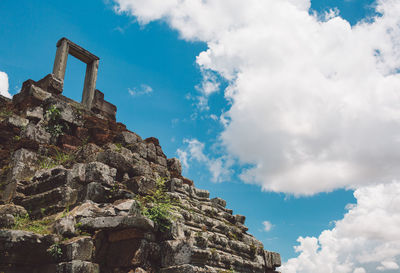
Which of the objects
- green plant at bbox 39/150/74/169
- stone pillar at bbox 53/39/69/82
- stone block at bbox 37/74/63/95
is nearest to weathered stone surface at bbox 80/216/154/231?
green plant at bbox 39/150/74/169

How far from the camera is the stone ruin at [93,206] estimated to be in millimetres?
4848

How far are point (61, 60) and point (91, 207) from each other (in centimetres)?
811

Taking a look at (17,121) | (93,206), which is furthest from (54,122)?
(93,206)

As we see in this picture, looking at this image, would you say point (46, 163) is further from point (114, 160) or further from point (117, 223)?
point (117, 223)

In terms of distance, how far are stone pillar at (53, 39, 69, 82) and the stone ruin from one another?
78.5 inches

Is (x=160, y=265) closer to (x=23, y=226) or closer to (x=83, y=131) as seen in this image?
(x=23, y=226)

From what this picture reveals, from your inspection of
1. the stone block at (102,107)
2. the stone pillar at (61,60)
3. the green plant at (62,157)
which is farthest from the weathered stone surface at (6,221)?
the stone pillar at (61,60)

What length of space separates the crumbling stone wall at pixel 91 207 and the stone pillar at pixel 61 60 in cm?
227

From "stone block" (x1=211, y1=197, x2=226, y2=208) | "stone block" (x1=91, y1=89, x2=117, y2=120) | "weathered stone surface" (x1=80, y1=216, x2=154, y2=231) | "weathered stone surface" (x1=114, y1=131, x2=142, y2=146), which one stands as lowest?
"weathered stone surface" (x1=80, y1=216, x2=154, y2=231)

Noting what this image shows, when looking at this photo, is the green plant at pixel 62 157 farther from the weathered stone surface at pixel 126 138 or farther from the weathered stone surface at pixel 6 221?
the weathered stone surface at pixel 6 221

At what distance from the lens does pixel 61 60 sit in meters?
12.2

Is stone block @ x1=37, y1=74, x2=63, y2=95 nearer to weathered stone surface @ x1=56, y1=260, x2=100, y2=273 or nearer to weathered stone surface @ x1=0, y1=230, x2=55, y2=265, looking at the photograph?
weathered stone surface @ x1=0, y1=230, x2=55, y2=265

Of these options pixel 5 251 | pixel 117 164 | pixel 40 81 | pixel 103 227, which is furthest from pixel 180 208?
pixel 40 81

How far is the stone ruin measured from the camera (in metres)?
4.85
